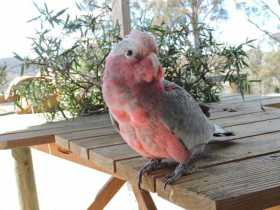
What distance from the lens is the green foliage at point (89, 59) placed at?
1653mm

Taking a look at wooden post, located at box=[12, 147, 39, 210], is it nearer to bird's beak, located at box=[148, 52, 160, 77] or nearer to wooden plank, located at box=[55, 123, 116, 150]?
wooden plank, located at box=[55, 123, 116, 150]

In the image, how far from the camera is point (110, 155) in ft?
3.00

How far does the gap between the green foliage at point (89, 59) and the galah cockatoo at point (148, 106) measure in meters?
0.93

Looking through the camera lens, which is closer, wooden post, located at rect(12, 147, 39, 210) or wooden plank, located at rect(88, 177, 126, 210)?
wooden post, located at rect(12, 147, 39, 210)

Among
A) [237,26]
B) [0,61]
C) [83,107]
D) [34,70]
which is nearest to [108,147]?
[83,107]

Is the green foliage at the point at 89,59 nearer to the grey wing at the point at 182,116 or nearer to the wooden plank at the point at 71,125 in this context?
the wooden plank at the point at 71,125

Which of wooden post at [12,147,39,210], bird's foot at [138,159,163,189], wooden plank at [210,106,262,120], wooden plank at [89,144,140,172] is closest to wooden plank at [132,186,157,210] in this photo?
wooden plank at [89,144,140,172]

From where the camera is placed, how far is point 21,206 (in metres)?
1.62

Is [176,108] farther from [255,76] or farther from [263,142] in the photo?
[255,76]

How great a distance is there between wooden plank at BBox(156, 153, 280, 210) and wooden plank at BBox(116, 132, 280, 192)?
0.11 ft

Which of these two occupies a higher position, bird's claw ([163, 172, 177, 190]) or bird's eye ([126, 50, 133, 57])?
bird's eye ([126, 50, 133, 57])

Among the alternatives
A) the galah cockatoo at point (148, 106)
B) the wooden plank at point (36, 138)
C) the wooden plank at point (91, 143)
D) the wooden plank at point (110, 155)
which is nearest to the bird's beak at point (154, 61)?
the galah cockatoo at point (148, 106)

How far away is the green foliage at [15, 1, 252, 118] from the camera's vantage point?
1653 mm

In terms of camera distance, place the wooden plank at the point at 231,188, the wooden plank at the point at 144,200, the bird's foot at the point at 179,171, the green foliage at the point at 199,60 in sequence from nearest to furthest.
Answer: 1. the wooden plank at the point at 231,188
2. the bird's foot at the point at 179,171
3. the wooden plank at the point at 144,200
4. the green foliage at the point at 199,60
